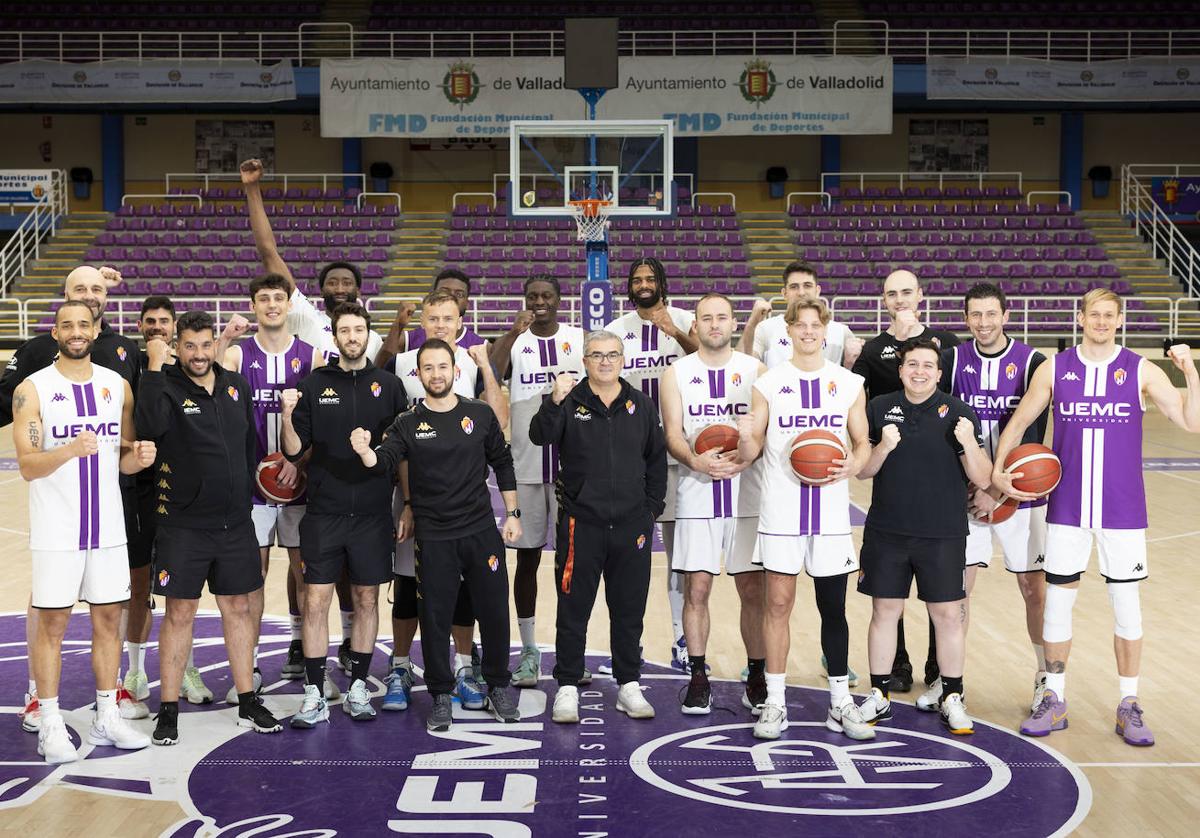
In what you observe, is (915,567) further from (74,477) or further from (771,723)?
(74,477)

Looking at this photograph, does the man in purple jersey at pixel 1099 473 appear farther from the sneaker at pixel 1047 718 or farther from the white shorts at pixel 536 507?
the white shorts at pixel 536 507

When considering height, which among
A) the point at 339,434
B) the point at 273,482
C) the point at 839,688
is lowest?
the point at 839,688

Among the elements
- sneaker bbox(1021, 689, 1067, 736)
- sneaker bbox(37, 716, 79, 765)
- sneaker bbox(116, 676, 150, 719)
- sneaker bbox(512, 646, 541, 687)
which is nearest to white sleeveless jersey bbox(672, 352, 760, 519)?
sneaker bbox(512, 646, 541, 687)

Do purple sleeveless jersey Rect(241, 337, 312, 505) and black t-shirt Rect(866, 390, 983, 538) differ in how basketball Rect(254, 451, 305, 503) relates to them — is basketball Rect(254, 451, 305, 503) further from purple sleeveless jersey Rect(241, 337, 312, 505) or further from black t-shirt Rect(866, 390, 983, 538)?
black t-shirt Rect(866, 390, 983, 538)

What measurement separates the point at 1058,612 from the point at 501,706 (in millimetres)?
2725

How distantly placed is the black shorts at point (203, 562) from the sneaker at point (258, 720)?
1.89 ft

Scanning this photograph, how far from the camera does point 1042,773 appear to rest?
17.3ft

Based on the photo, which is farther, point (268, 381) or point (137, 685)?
point (268, 381)

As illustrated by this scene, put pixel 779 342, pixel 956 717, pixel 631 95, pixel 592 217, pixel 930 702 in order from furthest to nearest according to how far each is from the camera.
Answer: pixel 631 95 → pixel 592 217 → pixel 779 342 → pixel 930 702 → pixel 956 717

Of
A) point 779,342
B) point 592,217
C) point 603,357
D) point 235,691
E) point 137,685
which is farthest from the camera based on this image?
point 592,217

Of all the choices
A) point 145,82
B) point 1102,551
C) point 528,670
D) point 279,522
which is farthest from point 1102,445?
point 145,82

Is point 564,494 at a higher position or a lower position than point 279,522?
higher

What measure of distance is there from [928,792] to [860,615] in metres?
2.97

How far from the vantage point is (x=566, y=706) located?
593 centimetres
